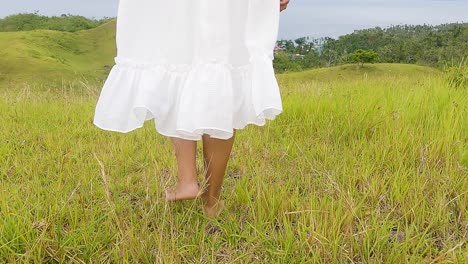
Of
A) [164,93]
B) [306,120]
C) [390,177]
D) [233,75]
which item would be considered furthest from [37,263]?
[306,120]

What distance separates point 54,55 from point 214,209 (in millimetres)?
72721

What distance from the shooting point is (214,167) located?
1884mm

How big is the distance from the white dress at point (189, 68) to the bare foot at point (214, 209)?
38 cm

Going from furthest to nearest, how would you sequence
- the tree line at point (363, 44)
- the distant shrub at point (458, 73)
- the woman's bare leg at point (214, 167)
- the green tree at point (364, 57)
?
the tree line at point (363, 44) < the green tree at point (364, 57) < the distant shrub at point (458, 73) < the woman's bare leg at point (214, 167)

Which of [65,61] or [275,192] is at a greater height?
[275,192]

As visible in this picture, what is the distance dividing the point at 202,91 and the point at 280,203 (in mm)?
639

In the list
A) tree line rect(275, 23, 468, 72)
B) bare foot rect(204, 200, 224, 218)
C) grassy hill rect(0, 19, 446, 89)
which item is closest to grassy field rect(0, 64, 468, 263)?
bare foot rect(204, 200, 224, 218)

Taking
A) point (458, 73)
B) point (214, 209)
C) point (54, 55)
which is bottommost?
point (54, 55)

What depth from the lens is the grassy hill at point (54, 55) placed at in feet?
173

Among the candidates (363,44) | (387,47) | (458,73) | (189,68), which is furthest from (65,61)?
(189,68)

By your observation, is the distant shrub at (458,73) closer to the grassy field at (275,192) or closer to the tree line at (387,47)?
the grassy field at (275,192)

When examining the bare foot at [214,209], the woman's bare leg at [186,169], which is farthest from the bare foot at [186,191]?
the bare foot at [214,209]

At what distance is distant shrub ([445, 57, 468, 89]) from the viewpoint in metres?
4.34

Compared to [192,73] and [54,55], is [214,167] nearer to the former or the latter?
[192,73]
